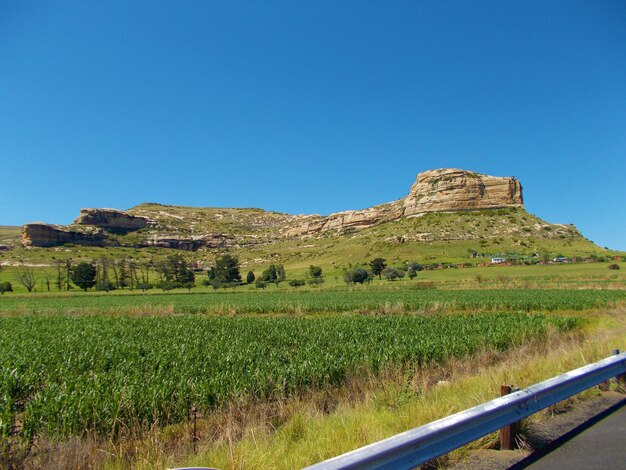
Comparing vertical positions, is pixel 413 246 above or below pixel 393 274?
above

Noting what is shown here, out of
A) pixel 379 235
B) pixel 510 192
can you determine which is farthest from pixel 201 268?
pixel 510 192

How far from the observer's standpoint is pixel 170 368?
10.4 metres

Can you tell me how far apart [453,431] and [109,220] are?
201226mm

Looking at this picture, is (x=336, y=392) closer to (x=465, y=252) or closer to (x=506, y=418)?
(x=506, y=418)

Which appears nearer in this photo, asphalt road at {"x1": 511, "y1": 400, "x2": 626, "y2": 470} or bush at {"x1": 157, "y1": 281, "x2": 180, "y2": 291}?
asphalt road at {"x1": 511, "y1": 400, "x2": 626, "y2": 470}

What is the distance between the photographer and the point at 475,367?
1145 cm

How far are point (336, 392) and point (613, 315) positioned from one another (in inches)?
980

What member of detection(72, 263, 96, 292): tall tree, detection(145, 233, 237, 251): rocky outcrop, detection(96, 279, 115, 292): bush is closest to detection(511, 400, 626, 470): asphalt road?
detection(96, 279, 115, 292): bush

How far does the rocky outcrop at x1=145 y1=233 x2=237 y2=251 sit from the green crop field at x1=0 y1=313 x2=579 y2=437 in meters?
162

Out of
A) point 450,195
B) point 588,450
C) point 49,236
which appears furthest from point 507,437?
point 49,236

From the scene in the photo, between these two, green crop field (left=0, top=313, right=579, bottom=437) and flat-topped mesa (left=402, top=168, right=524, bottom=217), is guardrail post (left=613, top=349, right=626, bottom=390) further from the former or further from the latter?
flat-topped mesa (left=402, top=168, right=524, bottom=217)

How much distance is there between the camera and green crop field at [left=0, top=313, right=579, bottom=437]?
6348 mm

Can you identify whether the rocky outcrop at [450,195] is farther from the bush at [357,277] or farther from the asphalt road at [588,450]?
the asphalt road at [588,450]

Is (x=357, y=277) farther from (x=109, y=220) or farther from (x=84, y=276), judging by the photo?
(x=109, y=220)
